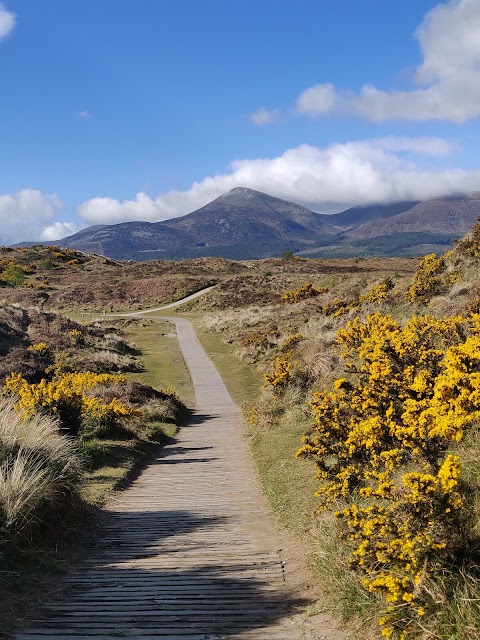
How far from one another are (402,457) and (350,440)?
836 millimetres

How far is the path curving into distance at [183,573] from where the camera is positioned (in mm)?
4340

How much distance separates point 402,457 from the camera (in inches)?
261

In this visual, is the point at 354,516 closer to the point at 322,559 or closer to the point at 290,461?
the point at 322,559

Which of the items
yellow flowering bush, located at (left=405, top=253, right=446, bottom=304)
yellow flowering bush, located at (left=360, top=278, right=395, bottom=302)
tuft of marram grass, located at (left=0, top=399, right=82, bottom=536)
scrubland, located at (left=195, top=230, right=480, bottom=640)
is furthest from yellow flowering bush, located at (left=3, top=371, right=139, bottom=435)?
yellow flowering bush, located at (left=360, top=278, right=395, bottom=302)

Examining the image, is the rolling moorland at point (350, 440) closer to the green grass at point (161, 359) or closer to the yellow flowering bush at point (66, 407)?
the yellow flowering bush at point (66, 407)

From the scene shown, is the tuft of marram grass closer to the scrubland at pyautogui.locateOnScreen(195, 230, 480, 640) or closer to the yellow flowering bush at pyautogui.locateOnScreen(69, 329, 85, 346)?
the scrubland at pyautogui.locateOnScreen(195, 230, 480, 640)

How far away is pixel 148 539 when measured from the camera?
21.9 ft

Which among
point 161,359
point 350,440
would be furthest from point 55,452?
point 161,359

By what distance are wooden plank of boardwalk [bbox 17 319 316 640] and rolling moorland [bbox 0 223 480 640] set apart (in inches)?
16.9

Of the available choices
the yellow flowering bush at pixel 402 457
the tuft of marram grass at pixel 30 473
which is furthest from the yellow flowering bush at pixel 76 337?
the tuft of marram grass at pixel 30 473

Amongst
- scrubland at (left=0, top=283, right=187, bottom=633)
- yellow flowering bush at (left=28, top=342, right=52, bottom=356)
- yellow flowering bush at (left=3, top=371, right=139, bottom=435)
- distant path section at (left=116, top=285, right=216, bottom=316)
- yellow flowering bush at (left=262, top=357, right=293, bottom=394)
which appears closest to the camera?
scrubland at (left=0, top=283, right=187, bottom=633)

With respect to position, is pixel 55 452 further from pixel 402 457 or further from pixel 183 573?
pixel 402 457

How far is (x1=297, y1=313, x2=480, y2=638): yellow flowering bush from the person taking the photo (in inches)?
162

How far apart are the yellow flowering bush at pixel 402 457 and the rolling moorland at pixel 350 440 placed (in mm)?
18
